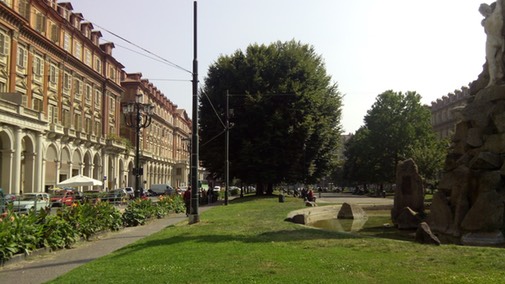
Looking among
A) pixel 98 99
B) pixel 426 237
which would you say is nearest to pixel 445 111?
pixel 98 99

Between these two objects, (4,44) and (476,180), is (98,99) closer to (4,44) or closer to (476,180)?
(4,44)

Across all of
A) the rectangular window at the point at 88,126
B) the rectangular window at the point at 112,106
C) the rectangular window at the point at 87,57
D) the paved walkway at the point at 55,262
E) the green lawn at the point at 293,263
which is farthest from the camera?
the rectangular window at the point at 112,106

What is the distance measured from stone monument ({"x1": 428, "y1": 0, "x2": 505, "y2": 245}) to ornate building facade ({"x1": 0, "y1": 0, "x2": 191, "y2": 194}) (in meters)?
32.2

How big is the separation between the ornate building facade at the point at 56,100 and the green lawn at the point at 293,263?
100 ft

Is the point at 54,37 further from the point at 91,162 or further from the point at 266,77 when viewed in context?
the point at 266,77

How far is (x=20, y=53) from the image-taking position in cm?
4291

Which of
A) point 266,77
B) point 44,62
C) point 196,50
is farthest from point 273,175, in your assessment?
point 44,62

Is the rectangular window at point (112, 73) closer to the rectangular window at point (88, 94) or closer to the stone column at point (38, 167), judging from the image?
the rectangular window at point (88, 94)

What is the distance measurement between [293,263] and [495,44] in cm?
1090

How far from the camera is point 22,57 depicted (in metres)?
43.4

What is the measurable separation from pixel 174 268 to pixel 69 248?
18.9 ft

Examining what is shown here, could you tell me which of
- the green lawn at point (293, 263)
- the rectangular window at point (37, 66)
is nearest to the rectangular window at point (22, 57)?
the rectangular window at point (37, 66)

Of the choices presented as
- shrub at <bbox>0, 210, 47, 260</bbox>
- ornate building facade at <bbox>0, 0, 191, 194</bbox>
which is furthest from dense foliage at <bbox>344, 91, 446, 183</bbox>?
shrub at <bbox>0, 210, 47, 260</bbox>

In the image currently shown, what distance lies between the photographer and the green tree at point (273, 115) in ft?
130
